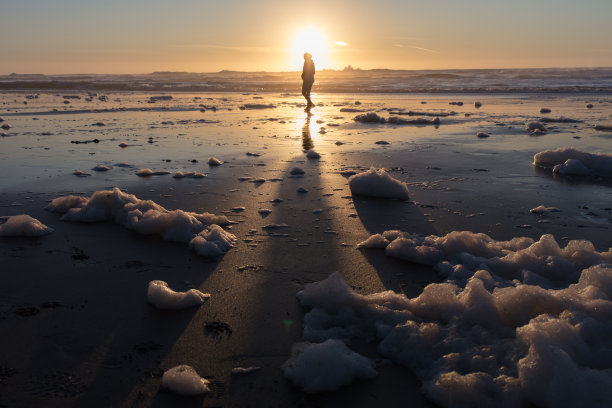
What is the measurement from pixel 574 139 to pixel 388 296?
8.59 metres

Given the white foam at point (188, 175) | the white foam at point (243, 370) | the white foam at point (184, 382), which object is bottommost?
the white foam at point (243, 370)

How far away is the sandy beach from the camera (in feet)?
7.04

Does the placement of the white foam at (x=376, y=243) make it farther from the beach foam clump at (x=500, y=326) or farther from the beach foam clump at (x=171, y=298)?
the beach foam clump at (x=171, y=298)

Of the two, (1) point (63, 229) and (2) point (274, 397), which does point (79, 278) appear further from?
(2) point (274, 397)

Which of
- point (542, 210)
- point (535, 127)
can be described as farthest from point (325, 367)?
point (535, 127)

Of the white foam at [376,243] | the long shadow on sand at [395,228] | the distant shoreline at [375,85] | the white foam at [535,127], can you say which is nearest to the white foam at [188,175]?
the long shadow on sand at [395,228]

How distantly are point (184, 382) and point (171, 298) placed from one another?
836 millimetres

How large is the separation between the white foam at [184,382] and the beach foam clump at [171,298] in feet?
2.34

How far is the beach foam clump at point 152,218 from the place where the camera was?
3.79 metres

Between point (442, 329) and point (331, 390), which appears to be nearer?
point (331, 390)

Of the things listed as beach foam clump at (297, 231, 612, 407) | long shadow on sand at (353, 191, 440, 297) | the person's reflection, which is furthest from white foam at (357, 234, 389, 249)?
the person's reflection

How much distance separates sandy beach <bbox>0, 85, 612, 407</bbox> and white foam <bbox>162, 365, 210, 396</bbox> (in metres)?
0.03

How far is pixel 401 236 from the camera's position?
12.5 ft

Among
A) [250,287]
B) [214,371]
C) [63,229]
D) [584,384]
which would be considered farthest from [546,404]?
[63,229]
